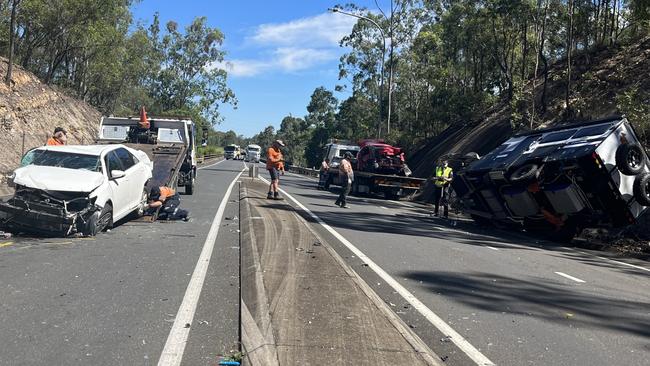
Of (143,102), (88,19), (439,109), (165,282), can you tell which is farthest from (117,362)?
(143,102)

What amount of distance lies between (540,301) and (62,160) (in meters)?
8.39

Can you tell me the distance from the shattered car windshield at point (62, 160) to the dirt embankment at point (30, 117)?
29.5 feet

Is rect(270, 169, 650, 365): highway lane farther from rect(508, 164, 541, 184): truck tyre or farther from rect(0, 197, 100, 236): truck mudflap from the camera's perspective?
rect(0, 197, 100, 236): truck mudflap

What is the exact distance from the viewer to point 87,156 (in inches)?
416

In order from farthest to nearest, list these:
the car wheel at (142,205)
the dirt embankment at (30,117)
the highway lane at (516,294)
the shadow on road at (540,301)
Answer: the dirt embankment at (30,117)
the car wheel at (142,205)
the shadow on road at (540,301)
the highway lane at (516,294)

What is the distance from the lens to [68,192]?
30.9 feet

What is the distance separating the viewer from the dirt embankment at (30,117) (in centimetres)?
2300

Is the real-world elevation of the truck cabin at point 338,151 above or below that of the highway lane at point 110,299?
above

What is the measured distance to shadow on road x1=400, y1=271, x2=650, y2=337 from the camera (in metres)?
6.18

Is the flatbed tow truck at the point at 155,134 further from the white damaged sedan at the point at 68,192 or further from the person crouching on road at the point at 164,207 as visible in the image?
the white damaged sedan at the point at 68,192

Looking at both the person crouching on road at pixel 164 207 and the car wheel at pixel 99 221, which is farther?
the person crouching on road at pixel 164 207

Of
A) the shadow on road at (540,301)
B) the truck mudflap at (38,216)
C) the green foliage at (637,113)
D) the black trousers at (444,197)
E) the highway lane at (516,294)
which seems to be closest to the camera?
the highway lane at (516,294)

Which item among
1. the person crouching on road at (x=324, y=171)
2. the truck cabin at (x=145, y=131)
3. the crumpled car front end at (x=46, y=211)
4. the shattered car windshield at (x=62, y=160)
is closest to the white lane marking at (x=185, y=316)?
the crumpled car front end at (x=46, y=211)

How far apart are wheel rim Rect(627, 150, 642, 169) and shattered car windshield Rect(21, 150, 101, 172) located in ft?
34.1
